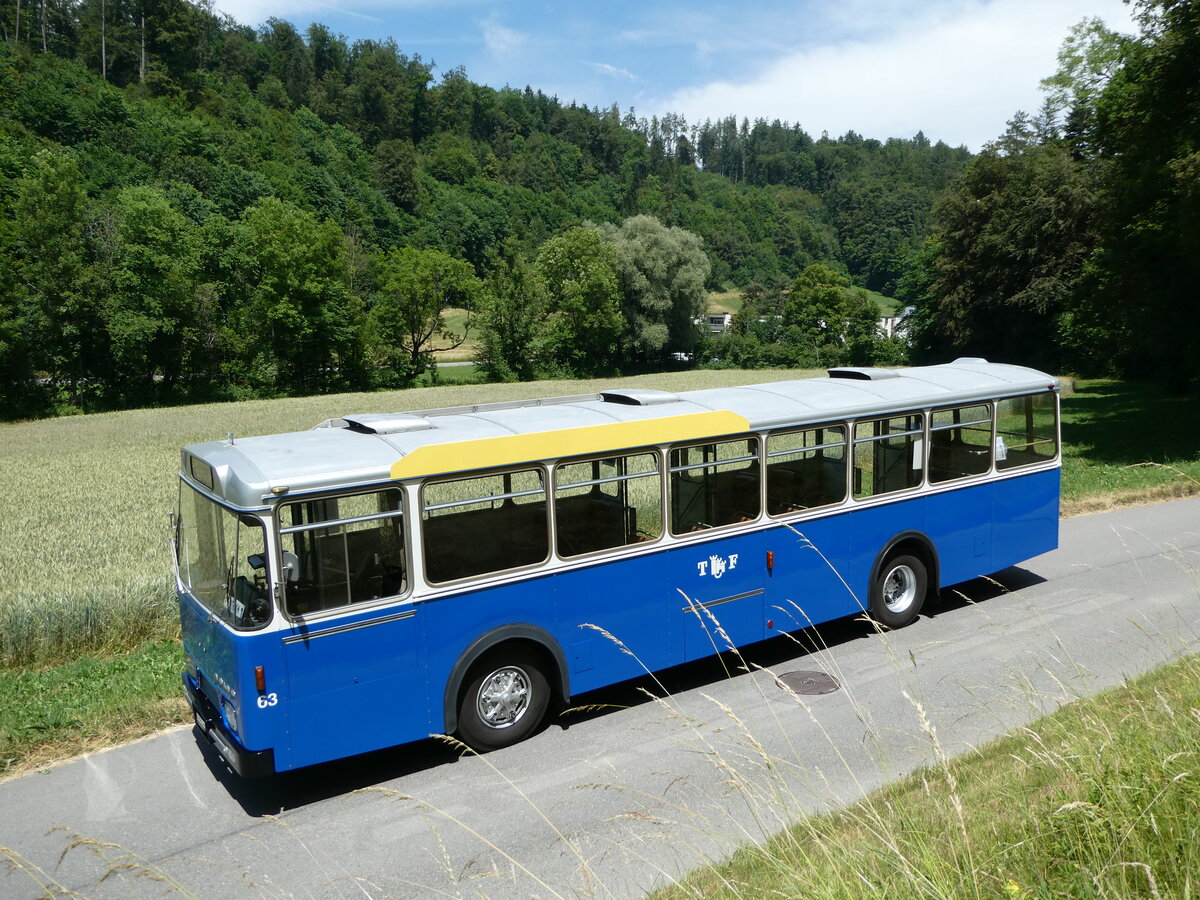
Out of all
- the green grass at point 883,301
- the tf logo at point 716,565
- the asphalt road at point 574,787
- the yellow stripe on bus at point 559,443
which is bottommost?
the asphalt road at point 574,787

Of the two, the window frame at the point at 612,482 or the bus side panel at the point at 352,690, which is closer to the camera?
the bus side panel at the point at 352,690

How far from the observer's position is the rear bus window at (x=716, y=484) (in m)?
8.80

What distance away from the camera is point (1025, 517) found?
11555mm

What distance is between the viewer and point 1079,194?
4716 cm

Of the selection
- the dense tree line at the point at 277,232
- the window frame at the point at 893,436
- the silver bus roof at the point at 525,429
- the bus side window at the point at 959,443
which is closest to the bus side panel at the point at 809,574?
the window frame at the point at 893,436

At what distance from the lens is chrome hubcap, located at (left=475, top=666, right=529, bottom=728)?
25.3 feet

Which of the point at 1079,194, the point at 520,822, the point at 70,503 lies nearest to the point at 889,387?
the point at 520,822

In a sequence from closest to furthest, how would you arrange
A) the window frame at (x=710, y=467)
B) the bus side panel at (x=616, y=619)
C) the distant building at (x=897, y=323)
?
the bus side panel at (x=616, y=619) → the window frame at (x=710, y=467) → the distant building at (x=897, y=323)

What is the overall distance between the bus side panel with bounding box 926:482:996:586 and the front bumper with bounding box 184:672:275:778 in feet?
24.6

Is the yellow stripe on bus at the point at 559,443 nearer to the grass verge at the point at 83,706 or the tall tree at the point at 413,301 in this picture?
the grass verge at the point at 83,706

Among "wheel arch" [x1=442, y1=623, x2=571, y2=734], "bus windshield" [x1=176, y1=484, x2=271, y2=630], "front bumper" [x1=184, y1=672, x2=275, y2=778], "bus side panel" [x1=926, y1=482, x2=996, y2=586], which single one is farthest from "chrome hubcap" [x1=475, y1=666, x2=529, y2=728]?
"bus side panel" [x1=926, y1=482, x2=996, y2=586]

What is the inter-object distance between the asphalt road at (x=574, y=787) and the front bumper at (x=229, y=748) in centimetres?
43

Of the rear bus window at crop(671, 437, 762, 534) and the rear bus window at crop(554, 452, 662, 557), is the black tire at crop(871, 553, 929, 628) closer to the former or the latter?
the rear bus window at crop(671, 437, 762, 534)

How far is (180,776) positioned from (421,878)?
2750 millimetres
